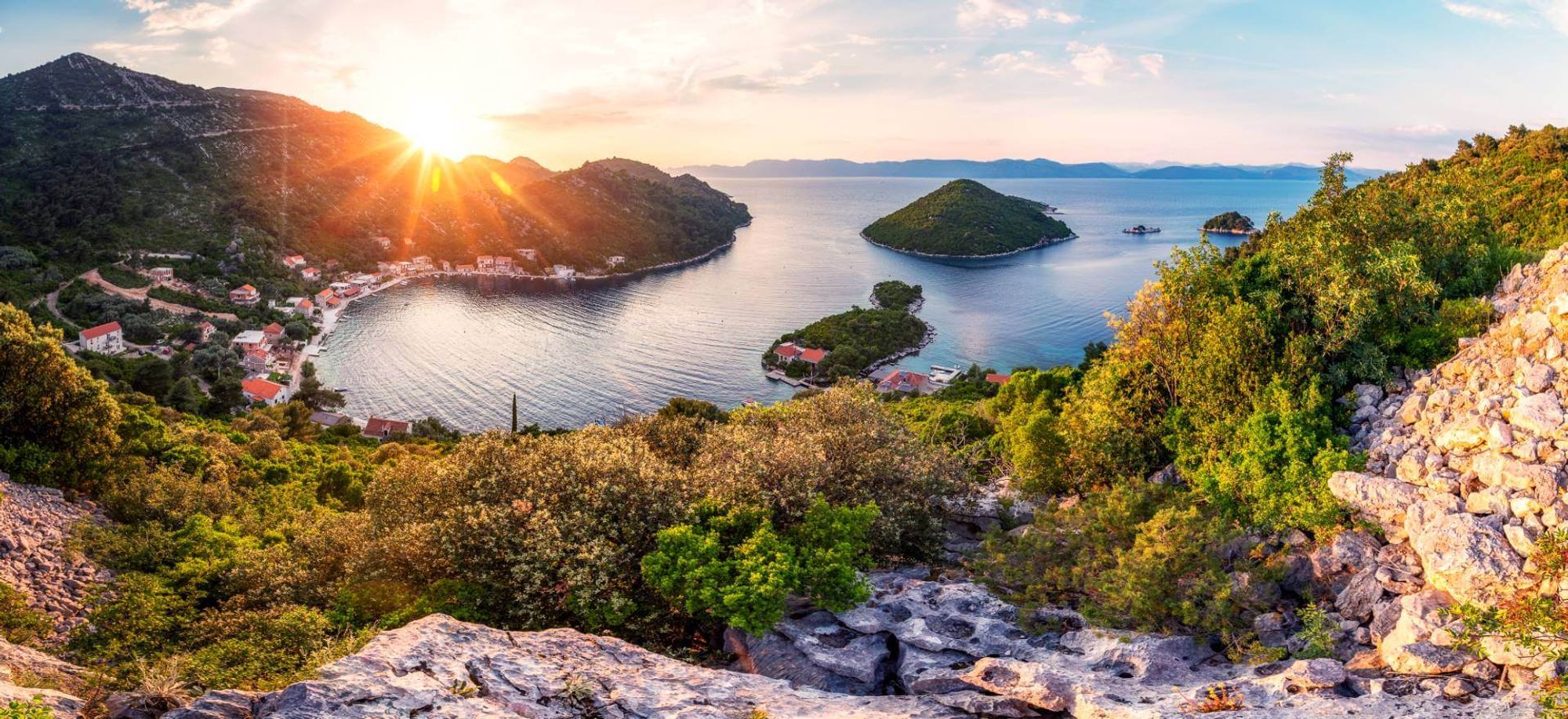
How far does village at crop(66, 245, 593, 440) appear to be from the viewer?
76188mm

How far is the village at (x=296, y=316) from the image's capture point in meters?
76.2

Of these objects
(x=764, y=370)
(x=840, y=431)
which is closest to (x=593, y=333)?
(x=764, y=370)

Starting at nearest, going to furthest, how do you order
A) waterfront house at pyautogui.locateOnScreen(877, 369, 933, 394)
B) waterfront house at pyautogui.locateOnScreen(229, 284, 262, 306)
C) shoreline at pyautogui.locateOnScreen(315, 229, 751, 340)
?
waterfront house at pyautogui.locateOnScreen(877, 369, 933, 394), waterfront house at pyautogui.locateOnScreen(229, 284, 262, 306), shoreline at pyautogui.locateOnScreen(315, 229, 751, 340)

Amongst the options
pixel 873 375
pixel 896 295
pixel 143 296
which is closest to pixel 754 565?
pixel 873 375

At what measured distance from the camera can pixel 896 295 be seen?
428 feet

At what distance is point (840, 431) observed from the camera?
23.3 metres

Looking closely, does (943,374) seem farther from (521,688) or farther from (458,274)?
(458,274)

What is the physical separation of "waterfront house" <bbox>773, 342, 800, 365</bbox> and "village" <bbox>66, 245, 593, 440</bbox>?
45.9 m

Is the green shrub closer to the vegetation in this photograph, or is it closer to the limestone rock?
the limestone rock

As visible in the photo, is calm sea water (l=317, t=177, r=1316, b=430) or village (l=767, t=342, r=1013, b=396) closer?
village (l=767, t=342, r=1013, b=396)

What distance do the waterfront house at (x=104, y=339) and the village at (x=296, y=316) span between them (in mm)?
84

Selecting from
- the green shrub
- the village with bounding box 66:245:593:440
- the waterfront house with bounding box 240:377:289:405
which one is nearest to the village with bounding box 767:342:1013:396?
the village with bounding box 66:245:593:440

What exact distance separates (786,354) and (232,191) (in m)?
123

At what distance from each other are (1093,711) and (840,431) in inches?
502
